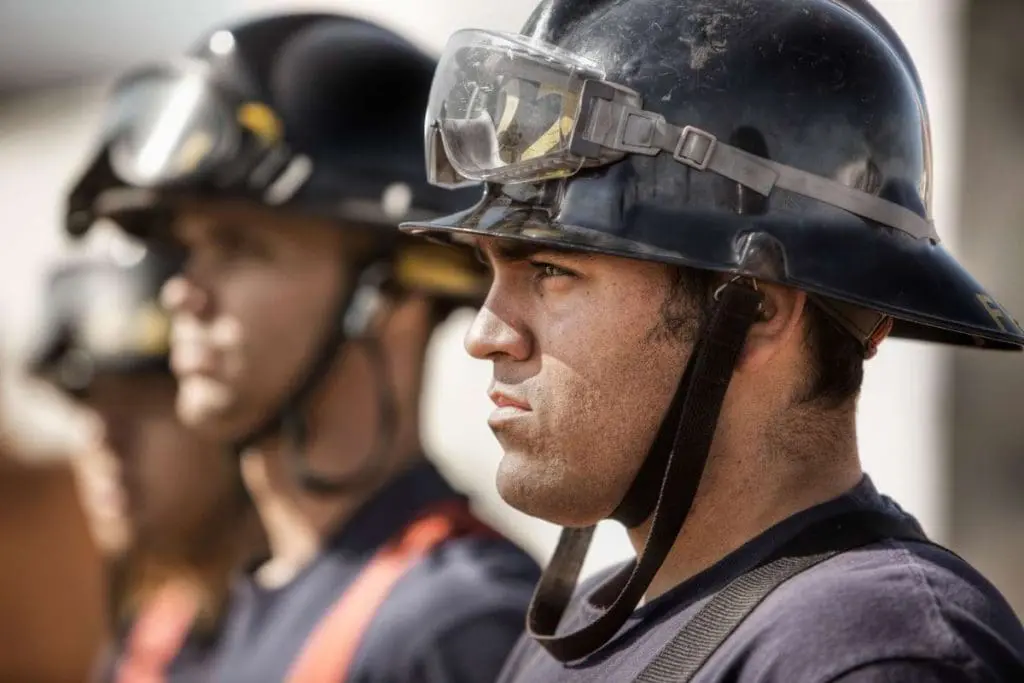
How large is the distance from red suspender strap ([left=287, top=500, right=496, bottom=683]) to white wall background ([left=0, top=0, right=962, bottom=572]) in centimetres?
61

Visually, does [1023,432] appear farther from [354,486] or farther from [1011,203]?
[354,486]

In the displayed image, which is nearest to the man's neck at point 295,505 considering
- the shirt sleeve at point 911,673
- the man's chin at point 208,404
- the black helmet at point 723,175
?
the man's chin at point 208,404

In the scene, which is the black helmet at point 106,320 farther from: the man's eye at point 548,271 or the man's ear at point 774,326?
the man's ear at point 774,326

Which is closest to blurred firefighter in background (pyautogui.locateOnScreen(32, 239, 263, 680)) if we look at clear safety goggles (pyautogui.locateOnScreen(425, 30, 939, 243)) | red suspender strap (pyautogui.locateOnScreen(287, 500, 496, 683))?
red suspender strap (pyautogui.locateOnScreen(287, 500, 496, 683))

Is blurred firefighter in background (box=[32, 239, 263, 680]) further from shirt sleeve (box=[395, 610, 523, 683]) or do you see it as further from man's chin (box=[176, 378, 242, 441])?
shirt sleeve (box=[395, 610, 523, 683])

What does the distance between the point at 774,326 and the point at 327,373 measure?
1956mm

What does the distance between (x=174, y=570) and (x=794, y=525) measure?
3743mm

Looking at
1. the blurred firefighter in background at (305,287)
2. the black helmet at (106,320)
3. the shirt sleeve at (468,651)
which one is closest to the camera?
the shirt sleeve at (468,651)

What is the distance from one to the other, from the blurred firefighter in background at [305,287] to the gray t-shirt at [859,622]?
1.55 metres

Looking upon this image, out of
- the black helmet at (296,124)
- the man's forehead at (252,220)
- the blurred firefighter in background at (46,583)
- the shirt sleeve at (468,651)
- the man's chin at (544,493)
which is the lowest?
the blurred firefighter in background at (46,583)

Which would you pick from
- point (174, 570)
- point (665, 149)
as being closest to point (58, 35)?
point (174, 570)

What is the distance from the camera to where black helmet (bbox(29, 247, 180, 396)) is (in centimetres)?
554

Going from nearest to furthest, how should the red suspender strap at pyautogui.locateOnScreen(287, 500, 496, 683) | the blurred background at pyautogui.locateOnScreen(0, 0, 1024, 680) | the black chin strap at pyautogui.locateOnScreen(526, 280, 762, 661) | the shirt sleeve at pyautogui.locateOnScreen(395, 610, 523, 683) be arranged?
the black chin strap at pyautogui.locateOnScreen(526, 280, 762, 661), the shirt sleeve at pyautogui.locateOnScreen(395, 610, 523, 683), the red suspender strap at pyautogui.locateOnScreen(287, 500, 496, 683), the blurred background at pyautogui.locateOnScreen(0, 0, 1024, 680)

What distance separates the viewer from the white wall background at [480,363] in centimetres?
485
